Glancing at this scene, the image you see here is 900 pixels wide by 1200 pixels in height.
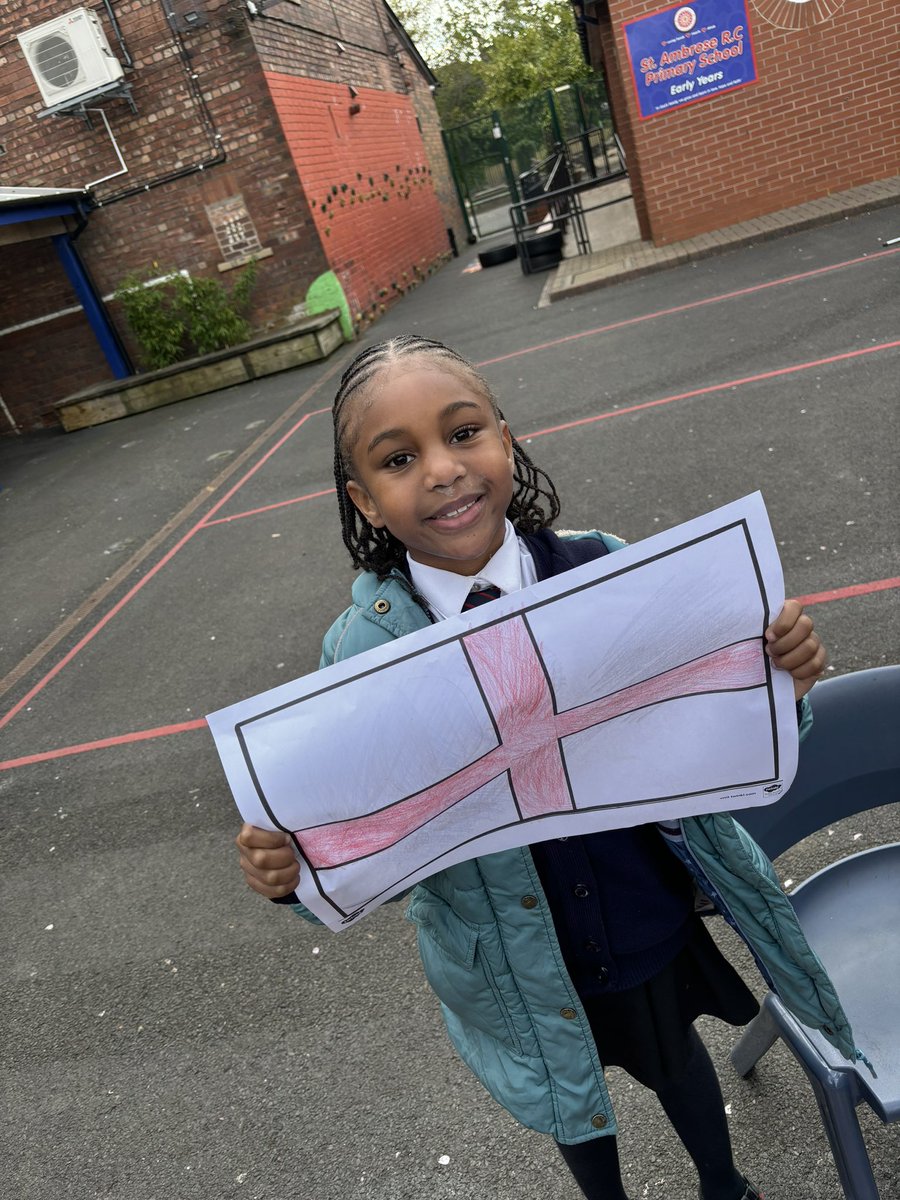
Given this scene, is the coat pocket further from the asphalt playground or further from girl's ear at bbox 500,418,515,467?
the asphalt playground

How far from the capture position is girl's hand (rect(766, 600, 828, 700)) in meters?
1.10

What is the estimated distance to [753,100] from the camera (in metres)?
10.4

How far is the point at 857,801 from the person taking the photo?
5.58 ft

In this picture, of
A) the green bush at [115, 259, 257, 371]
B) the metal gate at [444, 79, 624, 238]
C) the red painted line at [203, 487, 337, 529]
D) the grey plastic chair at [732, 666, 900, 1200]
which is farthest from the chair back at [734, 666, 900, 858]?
the metal gate at [444, 79, 624, 238]

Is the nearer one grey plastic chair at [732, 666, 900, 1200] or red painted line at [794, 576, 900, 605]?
grey plastic chair at [732, 666, 900, 1200]

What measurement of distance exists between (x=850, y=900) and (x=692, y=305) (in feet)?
26.7

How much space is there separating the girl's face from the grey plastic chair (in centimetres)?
82

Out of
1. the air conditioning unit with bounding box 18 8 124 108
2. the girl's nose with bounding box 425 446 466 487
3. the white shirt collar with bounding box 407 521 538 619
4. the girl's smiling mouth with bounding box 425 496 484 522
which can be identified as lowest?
the white shirt collar with bounding box 407 521 538 619

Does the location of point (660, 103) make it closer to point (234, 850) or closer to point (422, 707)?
point (234, 850)

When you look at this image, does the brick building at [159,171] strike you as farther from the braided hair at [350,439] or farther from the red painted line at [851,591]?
the braided hair at [350,439]

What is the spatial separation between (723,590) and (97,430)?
Result: 1340 cm

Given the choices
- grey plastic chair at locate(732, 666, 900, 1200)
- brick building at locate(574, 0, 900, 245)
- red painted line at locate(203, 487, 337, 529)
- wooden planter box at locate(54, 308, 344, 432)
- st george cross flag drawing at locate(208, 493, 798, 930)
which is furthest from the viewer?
wooden planter box at locate(54, 308, 344, 432)

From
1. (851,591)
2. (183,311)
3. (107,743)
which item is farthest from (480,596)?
(183,311)

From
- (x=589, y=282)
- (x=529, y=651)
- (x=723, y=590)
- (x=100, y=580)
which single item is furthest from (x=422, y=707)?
(x=589, y=282)
